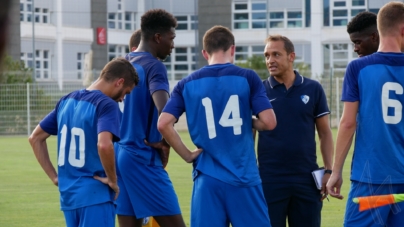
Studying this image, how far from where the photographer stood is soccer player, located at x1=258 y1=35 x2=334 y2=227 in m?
5.99

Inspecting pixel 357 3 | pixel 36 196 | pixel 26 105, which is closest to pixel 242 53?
pixel 357 3

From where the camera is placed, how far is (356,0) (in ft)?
136

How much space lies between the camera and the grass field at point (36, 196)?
9.87 m

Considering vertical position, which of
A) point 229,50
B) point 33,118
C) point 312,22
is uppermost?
point 312,22

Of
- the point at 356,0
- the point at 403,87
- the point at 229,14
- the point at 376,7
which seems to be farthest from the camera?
the point at 229,14

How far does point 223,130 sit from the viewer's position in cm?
502

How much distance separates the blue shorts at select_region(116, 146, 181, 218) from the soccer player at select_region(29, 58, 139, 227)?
3.15 feet

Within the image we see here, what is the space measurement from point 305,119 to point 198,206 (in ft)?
4.43

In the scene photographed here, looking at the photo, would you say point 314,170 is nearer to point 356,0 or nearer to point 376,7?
point 376,7

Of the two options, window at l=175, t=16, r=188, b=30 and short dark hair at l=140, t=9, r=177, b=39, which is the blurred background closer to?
window at l=175, t=16, r=188, b=30

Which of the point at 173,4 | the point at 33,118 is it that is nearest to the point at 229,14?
the point at 173,4

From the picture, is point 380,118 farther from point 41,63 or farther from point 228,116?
point 41,63

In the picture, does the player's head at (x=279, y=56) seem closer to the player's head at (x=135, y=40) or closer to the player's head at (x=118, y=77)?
the player's head at (x=118, y=77)

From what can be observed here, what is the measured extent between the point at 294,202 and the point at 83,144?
6.43ft
